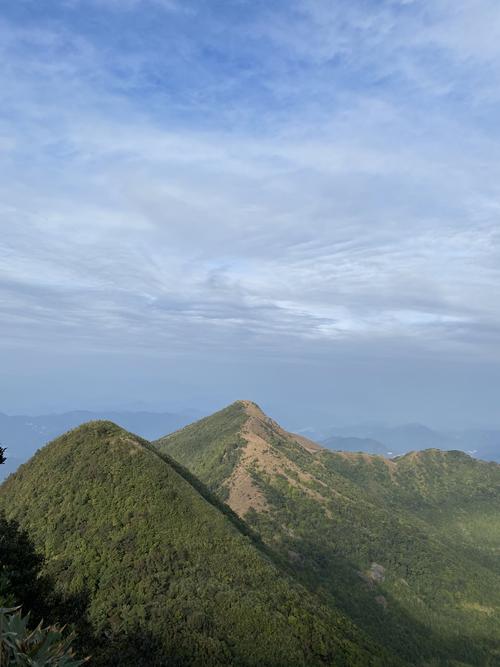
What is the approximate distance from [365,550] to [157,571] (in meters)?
86.4

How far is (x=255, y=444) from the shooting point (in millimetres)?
159500

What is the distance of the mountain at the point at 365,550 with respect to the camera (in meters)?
99.4

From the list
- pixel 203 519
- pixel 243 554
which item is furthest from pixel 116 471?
pixel 243 554

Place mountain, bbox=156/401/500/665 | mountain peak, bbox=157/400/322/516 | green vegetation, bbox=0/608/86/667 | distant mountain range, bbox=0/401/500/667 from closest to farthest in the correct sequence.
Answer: green vegetation, bbox=0/608/86/667, distant mountain range, bbox=0/401/500/667, mountain, bbox=156/401/500/665, mountain peak, bbox=157/400/322/516

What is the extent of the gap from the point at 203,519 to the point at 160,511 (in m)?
7.31

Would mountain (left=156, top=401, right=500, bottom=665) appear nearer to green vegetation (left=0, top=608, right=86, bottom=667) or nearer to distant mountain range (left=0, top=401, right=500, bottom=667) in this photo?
distant mountain range (left=0, top=401, right=500, bottom=667)

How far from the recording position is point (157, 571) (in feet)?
195

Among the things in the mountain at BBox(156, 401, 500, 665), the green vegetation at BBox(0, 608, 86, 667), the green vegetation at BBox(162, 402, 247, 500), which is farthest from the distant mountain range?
the green vegetation at BBox(0, 608, 86, 667)

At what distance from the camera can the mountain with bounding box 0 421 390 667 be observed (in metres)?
49.9

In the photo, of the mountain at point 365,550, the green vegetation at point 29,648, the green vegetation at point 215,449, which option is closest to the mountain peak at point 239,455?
the green vegetation at point 215,449

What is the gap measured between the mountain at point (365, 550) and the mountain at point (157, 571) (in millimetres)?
27567

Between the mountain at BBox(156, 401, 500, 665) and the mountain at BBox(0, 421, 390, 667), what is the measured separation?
2757 cm

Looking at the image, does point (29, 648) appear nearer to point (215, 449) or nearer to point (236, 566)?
point (236, 566)

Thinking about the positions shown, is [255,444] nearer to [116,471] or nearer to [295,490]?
[295,490]
